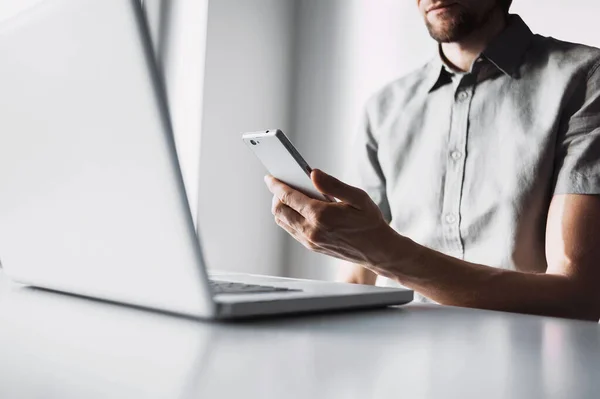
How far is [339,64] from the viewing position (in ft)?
7.66

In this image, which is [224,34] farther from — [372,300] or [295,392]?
[295,392]

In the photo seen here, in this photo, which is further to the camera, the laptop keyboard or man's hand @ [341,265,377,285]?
man's hand @ [341,265,377,285]

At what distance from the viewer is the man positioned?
0.82 meters

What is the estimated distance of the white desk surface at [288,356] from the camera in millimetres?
280

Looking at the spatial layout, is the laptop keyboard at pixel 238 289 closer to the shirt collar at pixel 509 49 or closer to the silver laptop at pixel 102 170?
the silver laptop at pixel 102 170

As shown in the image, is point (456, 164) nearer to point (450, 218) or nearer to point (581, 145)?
point (450, 218)

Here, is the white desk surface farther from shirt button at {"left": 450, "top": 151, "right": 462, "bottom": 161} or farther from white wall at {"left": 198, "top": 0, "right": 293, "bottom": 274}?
white wall at {"left": 198, "top": 0, "right": 293, "bottom": 274}

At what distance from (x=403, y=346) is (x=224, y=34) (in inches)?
77.2

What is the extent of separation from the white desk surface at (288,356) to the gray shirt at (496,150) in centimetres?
61

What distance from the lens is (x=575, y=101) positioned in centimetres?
110

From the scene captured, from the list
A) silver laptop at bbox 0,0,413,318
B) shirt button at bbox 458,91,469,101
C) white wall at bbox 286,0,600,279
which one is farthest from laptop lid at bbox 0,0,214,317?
white wall at bbox 286,0,600,279

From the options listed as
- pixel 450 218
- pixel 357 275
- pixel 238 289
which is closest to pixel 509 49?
pixel 450 218

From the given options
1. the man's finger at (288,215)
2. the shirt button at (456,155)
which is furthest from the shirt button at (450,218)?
the man's finger at (288,215)

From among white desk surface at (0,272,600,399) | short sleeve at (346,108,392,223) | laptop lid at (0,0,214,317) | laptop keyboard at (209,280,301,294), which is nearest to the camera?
white desk surface at (0,272,600,399)
